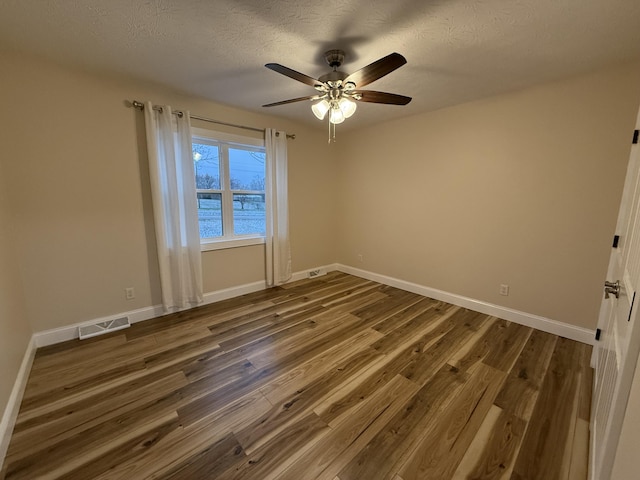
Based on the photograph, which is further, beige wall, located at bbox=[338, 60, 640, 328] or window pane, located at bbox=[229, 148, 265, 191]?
window pane, located at bbox=[229, 148, 265, 191]

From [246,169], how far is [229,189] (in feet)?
1.21

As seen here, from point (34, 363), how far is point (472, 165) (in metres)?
4.49

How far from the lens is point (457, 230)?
3.17 m

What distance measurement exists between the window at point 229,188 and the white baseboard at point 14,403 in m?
1.67

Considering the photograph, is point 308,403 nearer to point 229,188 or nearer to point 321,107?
point 321,107

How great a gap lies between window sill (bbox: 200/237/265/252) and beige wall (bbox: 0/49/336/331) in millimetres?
574

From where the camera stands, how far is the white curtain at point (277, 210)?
11.6 ft

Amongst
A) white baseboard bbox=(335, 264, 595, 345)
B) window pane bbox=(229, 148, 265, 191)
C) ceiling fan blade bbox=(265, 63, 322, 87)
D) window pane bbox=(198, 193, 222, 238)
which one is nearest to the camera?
ceiling fan blade bbox=(265, 63, 322, 87)

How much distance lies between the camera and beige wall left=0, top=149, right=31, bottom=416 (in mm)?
1552

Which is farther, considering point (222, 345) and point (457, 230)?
point (457, 230)

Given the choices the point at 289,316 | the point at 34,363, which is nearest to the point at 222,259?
the point at 289,316

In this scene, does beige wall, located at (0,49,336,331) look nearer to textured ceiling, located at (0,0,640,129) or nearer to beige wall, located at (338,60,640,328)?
textured ceiling, located at (0,0,640,129)

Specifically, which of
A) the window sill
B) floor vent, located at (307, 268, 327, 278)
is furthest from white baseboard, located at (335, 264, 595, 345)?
the window sill

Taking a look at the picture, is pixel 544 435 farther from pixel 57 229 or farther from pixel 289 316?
pixel 57 229
